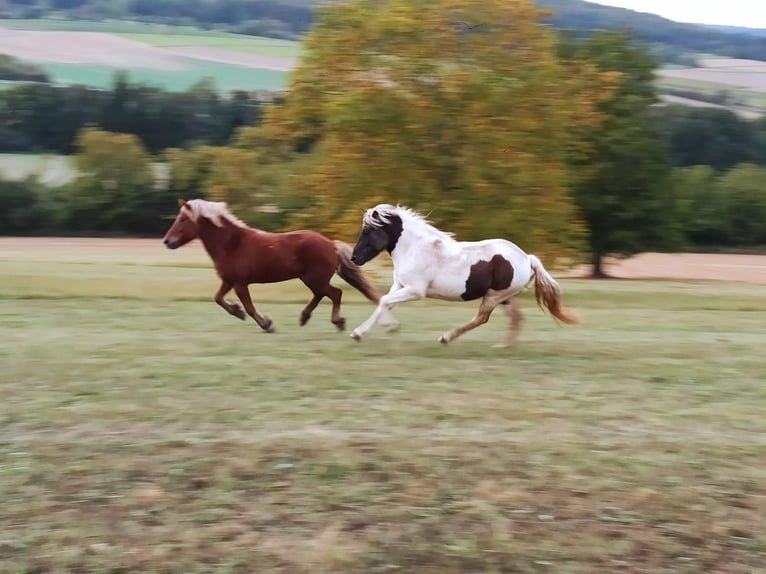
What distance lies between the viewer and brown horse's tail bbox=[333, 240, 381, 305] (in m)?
11.3

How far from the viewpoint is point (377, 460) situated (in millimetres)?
6133

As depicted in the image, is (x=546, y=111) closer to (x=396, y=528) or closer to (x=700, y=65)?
(x=396, y=528)

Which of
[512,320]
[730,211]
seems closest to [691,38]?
[730,211]

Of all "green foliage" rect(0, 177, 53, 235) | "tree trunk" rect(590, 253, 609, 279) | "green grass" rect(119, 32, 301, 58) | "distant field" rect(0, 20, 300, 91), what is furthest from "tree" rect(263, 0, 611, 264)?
"green grass" rect(119, 32, 301, 58)

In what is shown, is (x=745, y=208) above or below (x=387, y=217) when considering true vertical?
below

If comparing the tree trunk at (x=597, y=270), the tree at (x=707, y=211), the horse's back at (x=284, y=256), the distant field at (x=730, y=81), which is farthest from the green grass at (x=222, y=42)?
the horse's back at (x=284, y=256)

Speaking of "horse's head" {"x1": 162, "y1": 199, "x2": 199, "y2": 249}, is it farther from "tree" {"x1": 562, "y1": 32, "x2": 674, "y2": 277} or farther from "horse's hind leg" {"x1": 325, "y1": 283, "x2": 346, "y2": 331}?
"tree" {"x1": 562, "y1": 32, "x2": 674, "y2": 277}

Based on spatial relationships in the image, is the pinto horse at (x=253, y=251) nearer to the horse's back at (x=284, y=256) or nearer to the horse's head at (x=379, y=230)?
the horse's back at (x=284, y=256)

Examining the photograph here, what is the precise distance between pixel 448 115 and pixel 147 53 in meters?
59.1

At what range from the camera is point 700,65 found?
257ft

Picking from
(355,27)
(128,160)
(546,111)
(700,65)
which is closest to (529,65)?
(546,111)

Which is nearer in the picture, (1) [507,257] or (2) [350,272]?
(1) [507,257]

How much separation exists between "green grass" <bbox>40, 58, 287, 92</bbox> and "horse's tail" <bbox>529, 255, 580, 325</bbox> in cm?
5436

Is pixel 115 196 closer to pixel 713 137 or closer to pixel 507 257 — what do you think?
pixel 713 137
